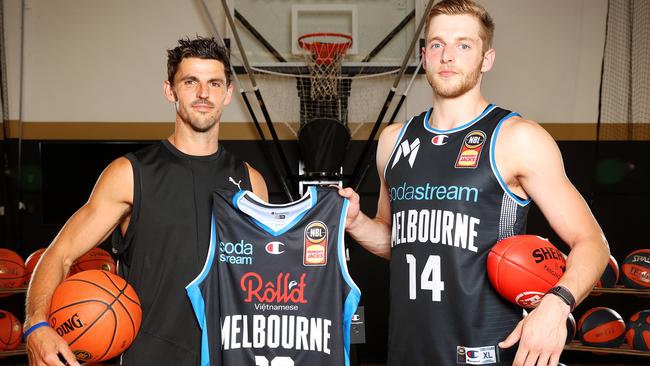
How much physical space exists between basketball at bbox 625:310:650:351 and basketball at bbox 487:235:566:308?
2756 mm

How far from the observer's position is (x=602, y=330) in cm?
427

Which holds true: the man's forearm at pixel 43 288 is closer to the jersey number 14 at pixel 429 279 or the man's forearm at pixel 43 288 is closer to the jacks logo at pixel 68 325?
the jacks logo at pixel 68 325

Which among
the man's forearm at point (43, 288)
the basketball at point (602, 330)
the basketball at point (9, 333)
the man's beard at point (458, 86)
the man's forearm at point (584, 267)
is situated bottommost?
the basketball at point (9, 333)

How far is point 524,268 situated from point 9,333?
3466mm

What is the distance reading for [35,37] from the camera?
548 centimetres

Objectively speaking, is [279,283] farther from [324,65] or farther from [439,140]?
[324,65]

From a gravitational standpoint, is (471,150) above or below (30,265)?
above

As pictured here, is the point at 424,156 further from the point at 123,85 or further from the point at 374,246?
the point at 123,85

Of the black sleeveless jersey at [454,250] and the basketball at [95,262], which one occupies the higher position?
the black sleeveless jersey at [454,250]

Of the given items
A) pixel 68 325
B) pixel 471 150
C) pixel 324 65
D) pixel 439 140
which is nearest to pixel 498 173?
pixel 471 150

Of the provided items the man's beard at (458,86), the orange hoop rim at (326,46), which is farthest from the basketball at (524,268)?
the orange hoop rim at (326,46)

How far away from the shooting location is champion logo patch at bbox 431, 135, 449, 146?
2.10 metres

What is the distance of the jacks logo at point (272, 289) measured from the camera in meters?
2.42

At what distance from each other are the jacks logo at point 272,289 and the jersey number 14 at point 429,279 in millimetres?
525
